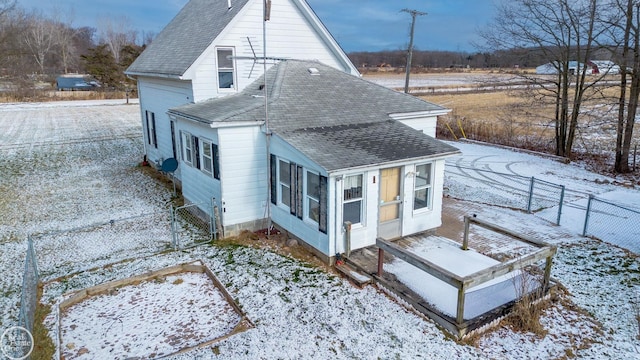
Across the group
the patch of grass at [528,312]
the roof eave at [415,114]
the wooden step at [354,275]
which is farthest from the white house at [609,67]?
the wooden step at [354,275]

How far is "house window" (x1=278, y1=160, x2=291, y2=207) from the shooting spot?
36.2ft

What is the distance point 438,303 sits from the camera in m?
8.27

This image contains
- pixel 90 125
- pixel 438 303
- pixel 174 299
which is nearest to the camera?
pixel 438 303

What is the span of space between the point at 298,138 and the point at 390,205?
9.56 feet

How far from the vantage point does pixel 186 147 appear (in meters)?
13.8

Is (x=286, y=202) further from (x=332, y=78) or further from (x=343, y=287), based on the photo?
(x=332, y=78)

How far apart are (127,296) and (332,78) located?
955cm

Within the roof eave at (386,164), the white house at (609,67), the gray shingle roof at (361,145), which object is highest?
the white house at (609,67)

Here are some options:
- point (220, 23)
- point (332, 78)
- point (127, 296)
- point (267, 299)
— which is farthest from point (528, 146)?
point (127, 296)

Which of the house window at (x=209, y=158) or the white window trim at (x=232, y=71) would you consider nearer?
the house window at (x=209, y=158)

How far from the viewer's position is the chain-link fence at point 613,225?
1162cm

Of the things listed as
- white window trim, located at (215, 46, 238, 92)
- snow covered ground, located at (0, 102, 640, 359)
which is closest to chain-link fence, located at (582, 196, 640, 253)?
snow covered ground, located at (0, 102, 640, 359)

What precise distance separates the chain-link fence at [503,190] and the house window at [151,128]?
12803mm

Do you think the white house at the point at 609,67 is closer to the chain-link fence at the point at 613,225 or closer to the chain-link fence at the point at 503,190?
the chain-link fence at the point at 503,190
